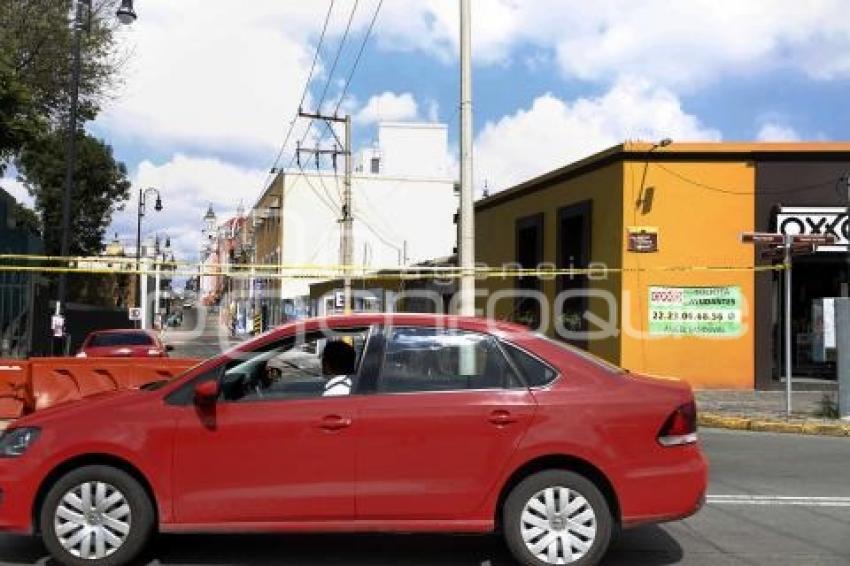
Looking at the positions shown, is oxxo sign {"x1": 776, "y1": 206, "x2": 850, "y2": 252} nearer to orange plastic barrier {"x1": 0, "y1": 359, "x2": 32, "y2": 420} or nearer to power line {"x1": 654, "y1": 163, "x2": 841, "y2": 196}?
power line {"x1": 654, "y1": 163, "x2": 841, "y2": 196}

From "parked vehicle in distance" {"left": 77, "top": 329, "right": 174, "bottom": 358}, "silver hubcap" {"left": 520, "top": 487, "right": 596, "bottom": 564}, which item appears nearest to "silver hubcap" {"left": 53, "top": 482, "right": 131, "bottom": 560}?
"silver hubcap" {"left": 520, "top": 487, "right": 596, "bottom": 564}

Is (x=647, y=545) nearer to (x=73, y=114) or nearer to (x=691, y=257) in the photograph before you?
(x=691, y=257)

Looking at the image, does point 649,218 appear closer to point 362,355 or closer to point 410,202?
point 362,355

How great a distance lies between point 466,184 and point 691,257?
270 inches

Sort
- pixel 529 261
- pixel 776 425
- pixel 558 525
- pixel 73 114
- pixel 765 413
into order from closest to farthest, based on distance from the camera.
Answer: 1. pixel 558 525
2. pixel 776 425
3. pixel 765 413
4. pixel 73 114
5. pixel 529 261

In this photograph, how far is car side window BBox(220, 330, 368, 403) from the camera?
617 cm

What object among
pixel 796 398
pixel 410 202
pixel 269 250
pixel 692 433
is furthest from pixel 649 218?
pixel 269 250

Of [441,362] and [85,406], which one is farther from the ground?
[441,362]

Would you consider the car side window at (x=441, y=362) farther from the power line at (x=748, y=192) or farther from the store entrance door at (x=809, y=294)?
the store entrance door at (x=809, y=294)

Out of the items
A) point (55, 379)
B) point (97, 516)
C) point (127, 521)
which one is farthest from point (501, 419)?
point (55, 379)

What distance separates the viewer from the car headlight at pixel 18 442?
19.9 feet

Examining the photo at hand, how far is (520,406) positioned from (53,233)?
173 ft

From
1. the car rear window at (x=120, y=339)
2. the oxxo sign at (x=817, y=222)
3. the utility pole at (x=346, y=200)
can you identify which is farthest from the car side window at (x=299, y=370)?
the utility pole at (x=346, y=200)

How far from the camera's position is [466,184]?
52.5 feet
